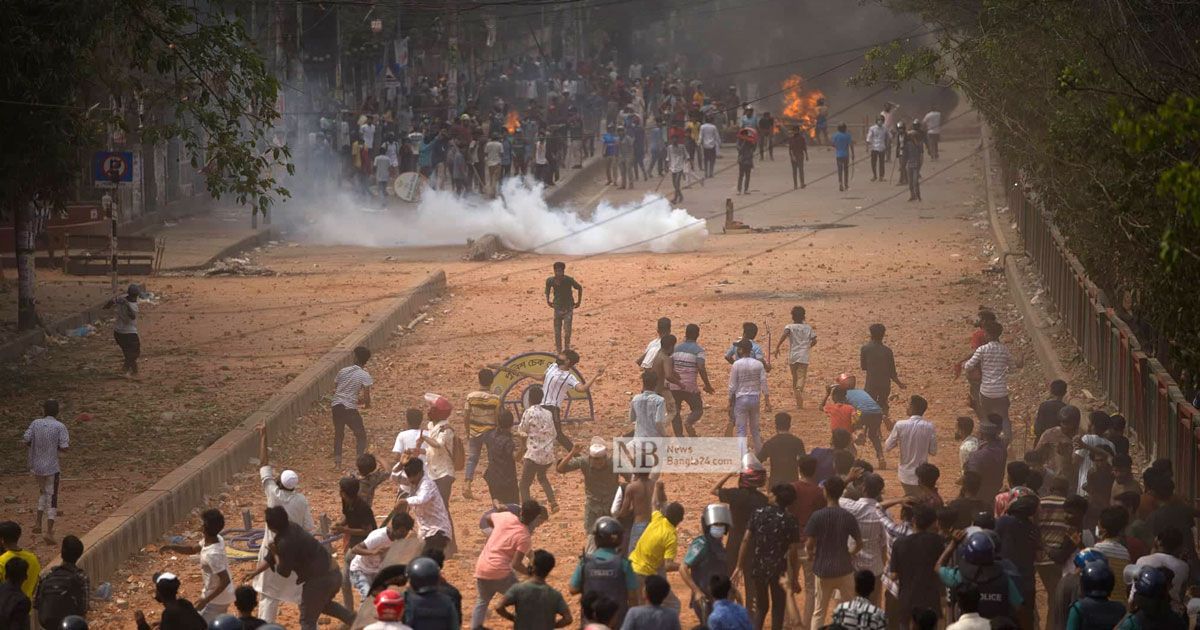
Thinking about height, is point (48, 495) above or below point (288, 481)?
Answer: below

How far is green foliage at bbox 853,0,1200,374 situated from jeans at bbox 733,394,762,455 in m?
3.65

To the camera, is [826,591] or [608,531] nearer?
[608,531]

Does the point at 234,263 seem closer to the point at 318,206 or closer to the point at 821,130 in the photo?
the point at 318,206

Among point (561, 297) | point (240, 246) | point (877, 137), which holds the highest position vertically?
point (877, 137)

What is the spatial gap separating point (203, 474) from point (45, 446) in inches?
81.3

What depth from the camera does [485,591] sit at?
10430 mm

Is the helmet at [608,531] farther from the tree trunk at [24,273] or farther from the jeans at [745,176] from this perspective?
the jeans at [745,176]


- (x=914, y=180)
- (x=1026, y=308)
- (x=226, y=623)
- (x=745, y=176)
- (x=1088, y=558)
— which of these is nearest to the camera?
(x=226, y=623)

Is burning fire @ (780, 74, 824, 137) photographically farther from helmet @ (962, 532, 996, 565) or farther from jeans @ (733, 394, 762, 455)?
helmet @ (962, 532, 996, 565)

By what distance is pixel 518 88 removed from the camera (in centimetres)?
5866

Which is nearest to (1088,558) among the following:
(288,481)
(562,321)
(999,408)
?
(288,481)

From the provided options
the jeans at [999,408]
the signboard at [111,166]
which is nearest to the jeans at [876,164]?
the signboard at [111,166]

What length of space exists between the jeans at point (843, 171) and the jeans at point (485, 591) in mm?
31481

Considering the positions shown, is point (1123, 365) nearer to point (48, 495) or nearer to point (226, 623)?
point (48, 495)
